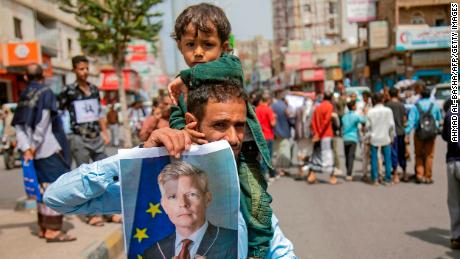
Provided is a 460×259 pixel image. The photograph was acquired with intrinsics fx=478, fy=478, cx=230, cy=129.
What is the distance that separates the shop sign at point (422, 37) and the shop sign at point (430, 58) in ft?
2.04

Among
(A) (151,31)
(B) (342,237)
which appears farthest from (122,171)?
(A) (151,31)

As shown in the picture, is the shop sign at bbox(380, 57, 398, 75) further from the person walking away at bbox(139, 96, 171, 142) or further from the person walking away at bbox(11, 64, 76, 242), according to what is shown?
the person walking away at bbox(11, 64, 76, 242)

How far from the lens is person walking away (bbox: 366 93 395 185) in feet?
31.1

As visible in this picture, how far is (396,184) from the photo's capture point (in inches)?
383

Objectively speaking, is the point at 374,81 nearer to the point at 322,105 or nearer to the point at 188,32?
the point at 322,105

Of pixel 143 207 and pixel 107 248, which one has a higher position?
pixel 143 207

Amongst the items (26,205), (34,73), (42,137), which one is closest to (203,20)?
(42,137)

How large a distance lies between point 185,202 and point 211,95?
14.5 inches

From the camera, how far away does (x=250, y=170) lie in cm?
172

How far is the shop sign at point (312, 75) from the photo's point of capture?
A: 5134cm

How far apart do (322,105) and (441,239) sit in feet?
15.1

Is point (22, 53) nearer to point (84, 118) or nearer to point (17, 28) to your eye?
point (17, 28)

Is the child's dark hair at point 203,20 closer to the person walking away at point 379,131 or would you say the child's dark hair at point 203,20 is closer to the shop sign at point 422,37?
the person walking away at point 379,131

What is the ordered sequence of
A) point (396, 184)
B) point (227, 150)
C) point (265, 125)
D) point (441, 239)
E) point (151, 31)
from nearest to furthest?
point (227, 150), point (441, 239), point (396, 184), point (265, 125), point (151, 31)
